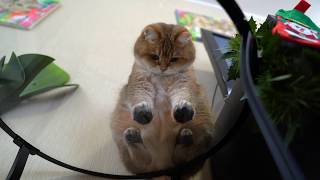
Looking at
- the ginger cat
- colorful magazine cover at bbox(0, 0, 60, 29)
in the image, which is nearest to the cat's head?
the ginger cat

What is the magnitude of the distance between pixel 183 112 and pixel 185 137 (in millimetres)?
57

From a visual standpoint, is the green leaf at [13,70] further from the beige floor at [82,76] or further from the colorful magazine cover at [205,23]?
the colorful magazine cover at [205,23]

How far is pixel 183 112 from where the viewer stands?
46 centimetres

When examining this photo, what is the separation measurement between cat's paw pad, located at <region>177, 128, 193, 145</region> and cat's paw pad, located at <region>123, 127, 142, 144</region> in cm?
7

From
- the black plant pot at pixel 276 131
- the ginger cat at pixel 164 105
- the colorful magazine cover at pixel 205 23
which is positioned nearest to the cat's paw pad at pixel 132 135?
the ginger cat at pixel 164 105

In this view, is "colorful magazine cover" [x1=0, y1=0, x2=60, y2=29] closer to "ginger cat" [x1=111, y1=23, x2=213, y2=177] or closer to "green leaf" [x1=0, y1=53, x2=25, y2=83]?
"green leaf" [x1=0, y1=53, x2=25, y2=83]

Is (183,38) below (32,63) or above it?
above

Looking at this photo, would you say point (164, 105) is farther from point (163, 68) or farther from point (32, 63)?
point (32, 63)

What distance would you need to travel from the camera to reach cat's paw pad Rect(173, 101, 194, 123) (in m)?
0.46

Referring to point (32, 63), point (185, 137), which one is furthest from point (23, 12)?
point (185, 137)

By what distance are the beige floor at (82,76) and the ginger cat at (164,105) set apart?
0.07m

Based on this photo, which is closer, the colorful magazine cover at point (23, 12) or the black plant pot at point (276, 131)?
the black plant pot at point (276, 131)

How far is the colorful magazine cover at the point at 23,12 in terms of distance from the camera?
2.45ft

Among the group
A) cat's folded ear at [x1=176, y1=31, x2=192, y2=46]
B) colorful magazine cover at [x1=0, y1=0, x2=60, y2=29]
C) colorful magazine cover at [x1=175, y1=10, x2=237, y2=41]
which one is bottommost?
colorful magazine cover at [x1=175, y1=10, x2=237, y2=41]
